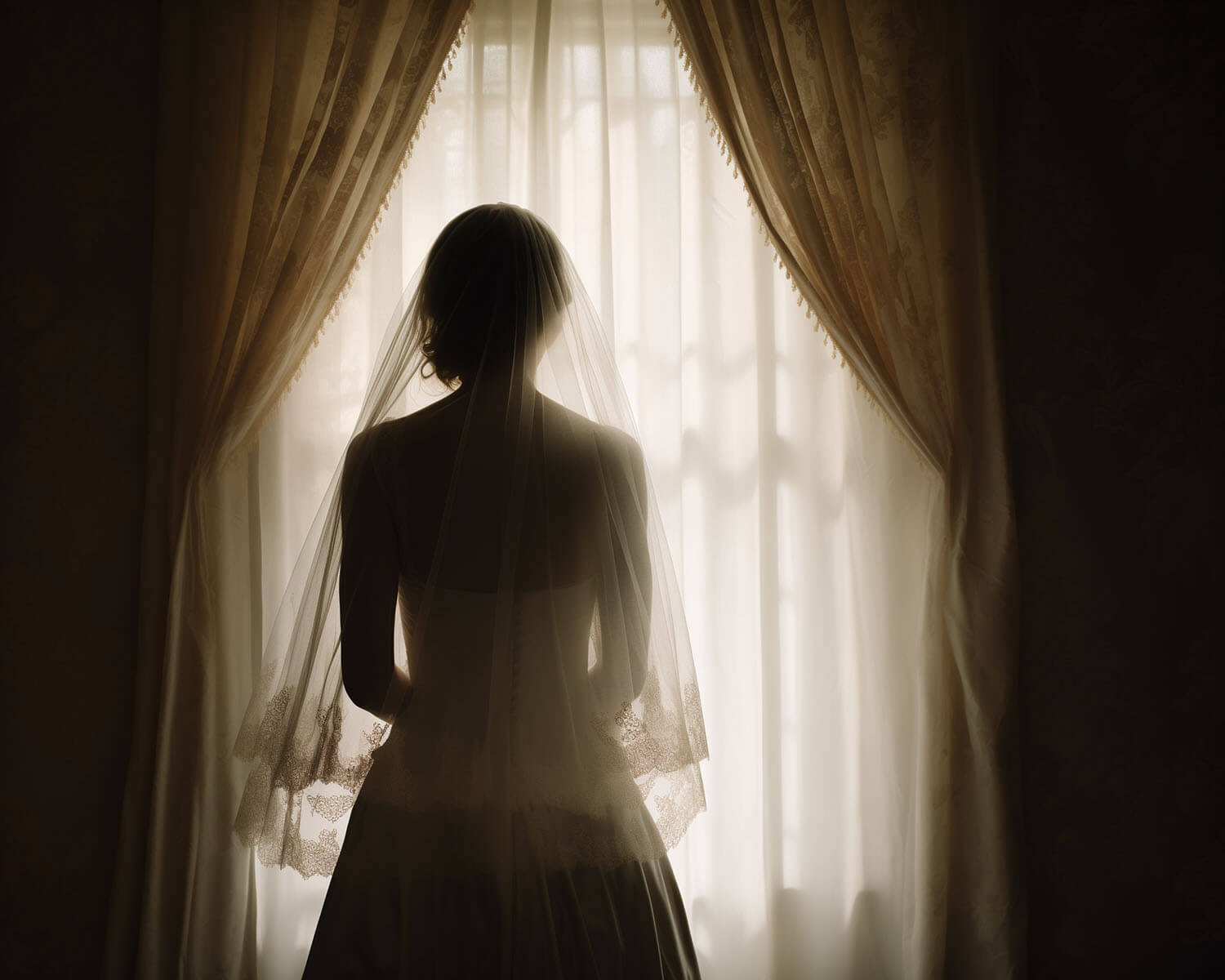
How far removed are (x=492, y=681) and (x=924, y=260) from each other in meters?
1.29

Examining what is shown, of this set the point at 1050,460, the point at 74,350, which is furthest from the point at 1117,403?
the point at 74,350

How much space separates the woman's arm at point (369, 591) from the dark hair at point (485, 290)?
0.20 meters

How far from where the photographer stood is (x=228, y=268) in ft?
5.02

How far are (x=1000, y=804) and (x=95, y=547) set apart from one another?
203cm

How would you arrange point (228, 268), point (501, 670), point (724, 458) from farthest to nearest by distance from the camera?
point (724, 458), point (228, 268), point (501, 670)

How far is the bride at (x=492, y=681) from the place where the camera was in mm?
951

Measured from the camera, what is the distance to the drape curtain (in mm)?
1493

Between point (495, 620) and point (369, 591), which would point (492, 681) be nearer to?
point (495, 620)

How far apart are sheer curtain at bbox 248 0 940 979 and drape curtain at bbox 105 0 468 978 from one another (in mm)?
96

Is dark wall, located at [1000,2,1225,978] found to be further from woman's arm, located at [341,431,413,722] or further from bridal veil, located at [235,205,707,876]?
woman's arm, located at [341,431,413,722]

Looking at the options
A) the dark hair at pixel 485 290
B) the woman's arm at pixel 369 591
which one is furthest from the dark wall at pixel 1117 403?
the woman's arm at pixel 369 591

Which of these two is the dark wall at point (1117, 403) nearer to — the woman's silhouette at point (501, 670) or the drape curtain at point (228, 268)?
the woman's silhouette at point (501, 670)

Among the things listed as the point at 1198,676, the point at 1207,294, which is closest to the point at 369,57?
the point at 1207,294

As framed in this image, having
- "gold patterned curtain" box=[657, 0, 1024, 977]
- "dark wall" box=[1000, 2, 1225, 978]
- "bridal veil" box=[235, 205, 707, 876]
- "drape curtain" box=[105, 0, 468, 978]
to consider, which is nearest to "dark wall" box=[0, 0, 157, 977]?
"drape curtain" box=[105, 0, 468, 978]
